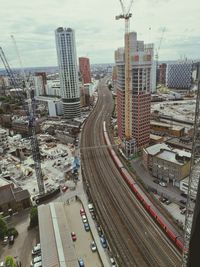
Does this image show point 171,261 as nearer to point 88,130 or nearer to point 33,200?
point 33,200

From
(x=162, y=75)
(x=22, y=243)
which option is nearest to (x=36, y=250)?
(x=22, y=243)

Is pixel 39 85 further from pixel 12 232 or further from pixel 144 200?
pixel 144 200

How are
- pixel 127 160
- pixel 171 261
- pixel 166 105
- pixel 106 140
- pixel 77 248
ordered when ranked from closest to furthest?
1. pixel 171 261
2. pixel 77 248
3. pixel 127 160
4. pixel 106 140
5. pixel 166 105

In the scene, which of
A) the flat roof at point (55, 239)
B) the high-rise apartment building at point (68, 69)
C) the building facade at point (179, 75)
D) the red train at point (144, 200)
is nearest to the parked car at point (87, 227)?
the flat roof at point (55, 239)

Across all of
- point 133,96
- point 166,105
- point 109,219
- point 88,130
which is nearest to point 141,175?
point 109,219

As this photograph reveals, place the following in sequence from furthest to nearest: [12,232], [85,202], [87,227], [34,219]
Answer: [85,202], [34,219], [87,227], [12,232]

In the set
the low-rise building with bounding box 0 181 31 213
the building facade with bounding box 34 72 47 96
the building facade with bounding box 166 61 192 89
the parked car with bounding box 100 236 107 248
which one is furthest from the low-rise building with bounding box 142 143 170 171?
Result: the building facade with bounding box 166 61 192 89

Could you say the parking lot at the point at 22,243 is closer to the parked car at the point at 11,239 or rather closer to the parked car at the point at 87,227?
the parked car at the point at 11,239
